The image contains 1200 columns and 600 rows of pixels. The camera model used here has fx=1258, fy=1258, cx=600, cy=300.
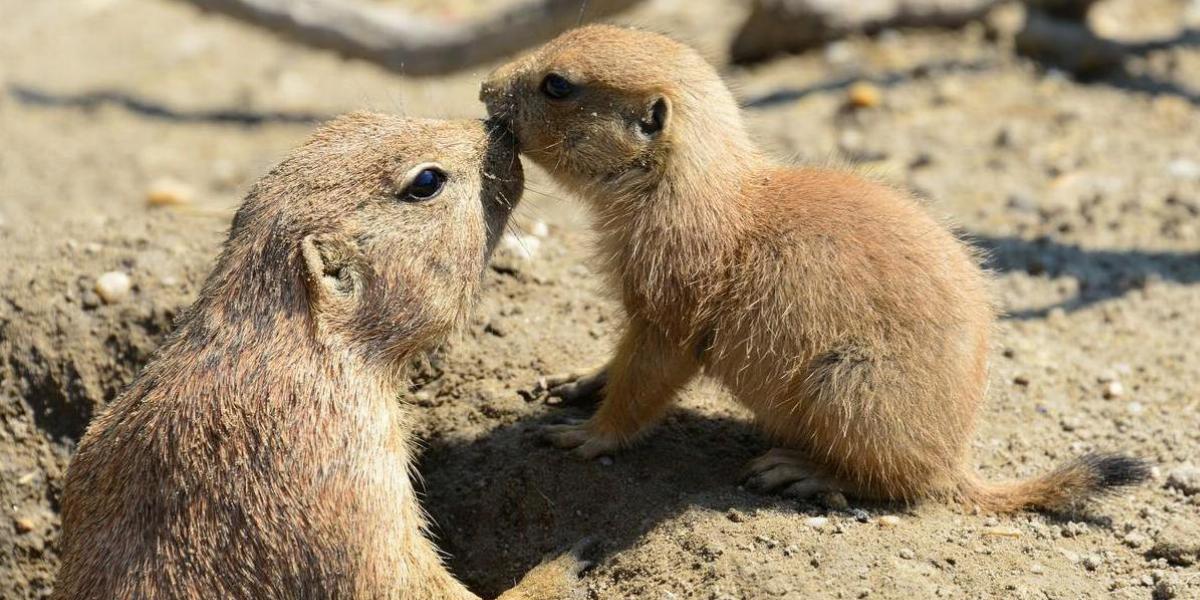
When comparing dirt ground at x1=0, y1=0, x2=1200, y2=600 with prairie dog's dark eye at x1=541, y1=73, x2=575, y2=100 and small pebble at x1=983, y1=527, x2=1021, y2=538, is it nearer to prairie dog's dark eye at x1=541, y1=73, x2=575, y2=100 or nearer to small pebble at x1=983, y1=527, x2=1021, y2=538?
small pebble at x1=983, y1=527, x2=1021, y2=538

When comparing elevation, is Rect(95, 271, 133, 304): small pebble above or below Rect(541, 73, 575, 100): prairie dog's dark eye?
below

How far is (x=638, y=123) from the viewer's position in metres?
4.58

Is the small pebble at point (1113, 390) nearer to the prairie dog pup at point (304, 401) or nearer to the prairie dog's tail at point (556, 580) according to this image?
the prairie dog's tail at point (556, 580)

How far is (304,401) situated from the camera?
13.6 feet

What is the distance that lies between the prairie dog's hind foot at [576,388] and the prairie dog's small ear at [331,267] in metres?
1.19

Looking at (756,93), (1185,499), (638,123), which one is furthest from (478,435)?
(756,93)

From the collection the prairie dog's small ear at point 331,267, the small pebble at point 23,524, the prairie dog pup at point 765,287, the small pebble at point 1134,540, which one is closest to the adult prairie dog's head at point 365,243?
the prairie dog's small ear at point 331,267

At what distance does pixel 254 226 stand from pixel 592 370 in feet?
5.11

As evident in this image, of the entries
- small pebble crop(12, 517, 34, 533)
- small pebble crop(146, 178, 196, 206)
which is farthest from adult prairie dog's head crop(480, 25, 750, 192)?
small pebble crop(146, 178, 196, 206)

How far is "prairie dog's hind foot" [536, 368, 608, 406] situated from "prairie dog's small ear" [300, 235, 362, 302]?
1.19 metres

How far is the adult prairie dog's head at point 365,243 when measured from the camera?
14.0ft

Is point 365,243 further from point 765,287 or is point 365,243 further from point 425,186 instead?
point 765,287

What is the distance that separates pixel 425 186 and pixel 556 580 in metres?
1.45

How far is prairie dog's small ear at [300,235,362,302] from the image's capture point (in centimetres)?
424
